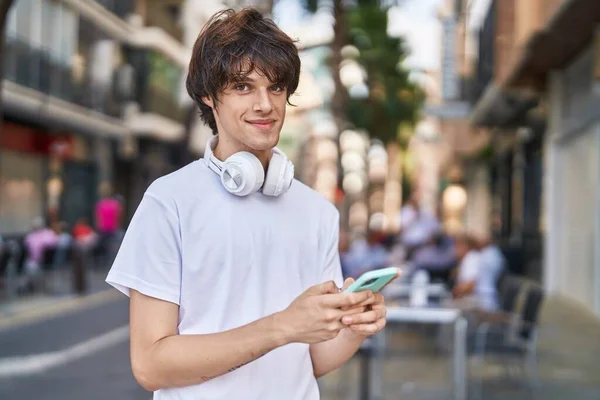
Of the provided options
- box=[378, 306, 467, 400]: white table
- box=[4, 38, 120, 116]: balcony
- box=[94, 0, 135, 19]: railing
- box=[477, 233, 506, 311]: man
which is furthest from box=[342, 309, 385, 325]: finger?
box=[94, 0, 135, 19]: railing

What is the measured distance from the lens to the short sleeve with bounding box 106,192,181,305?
210 cm

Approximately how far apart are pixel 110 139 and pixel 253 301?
126 ft

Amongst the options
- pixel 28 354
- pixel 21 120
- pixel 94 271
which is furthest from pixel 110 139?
pixel 28 354

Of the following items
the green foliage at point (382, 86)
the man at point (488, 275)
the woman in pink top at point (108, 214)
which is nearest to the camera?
the man at point (488, 275)

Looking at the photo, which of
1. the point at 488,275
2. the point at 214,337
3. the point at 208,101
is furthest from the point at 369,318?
the point at 488,275

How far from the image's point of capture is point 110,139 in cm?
3978

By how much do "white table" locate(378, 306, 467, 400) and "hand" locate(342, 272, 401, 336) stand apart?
660 cm

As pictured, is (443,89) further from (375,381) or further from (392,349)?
(375,381)

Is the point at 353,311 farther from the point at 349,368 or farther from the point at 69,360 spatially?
the point at 69,360

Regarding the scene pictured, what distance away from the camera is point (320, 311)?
6.15 ft

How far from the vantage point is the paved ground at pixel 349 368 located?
9648mm

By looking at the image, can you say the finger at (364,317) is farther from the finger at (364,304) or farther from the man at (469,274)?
the man at (469,274)

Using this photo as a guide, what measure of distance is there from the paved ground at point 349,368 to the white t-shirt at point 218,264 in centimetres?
718

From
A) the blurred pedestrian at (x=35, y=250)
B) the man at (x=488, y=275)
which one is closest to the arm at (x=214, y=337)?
the man at (x=488, y=275)
